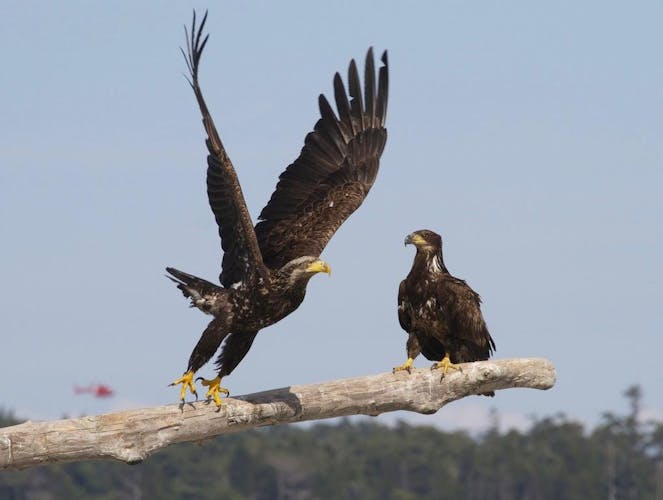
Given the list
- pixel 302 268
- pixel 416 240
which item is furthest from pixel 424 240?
pixel 302 268

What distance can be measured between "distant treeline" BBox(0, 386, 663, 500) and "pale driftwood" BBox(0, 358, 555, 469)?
9891 centimetres

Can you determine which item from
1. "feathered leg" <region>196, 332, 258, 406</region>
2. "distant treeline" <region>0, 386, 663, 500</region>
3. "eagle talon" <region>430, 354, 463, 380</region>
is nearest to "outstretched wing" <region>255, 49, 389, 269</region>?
"feathered leg" <region>196, 332, 258, 406</region>

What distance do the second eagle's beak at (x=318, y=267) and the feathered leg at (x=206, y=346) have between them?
0.89 m

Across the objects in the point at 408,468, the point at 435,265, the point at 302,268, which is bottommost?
the point at 302,268

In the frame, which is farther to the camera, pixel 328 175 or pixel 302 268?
pixel 328 175

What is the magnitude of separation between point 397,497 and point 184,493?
13.9 m

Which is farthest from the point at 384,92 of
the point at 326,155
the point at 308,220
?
the point at 308,220

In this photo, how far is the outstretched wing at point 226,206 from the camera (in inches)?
571

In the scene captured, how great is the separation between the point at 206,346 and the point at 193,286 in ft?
2.75

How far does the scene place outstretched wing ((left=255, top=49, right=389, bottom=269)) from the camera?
16312mm

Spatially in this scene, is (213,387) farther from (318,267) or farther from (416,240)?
(416,240)

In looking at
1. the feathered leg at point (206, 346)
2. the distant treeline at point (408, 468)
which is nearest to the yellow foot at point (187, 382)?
the feathered leg at point (206, 346)

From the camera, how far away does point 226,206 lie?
1527cm

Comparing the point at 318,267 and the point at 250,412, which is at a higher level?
the point at 318,267
